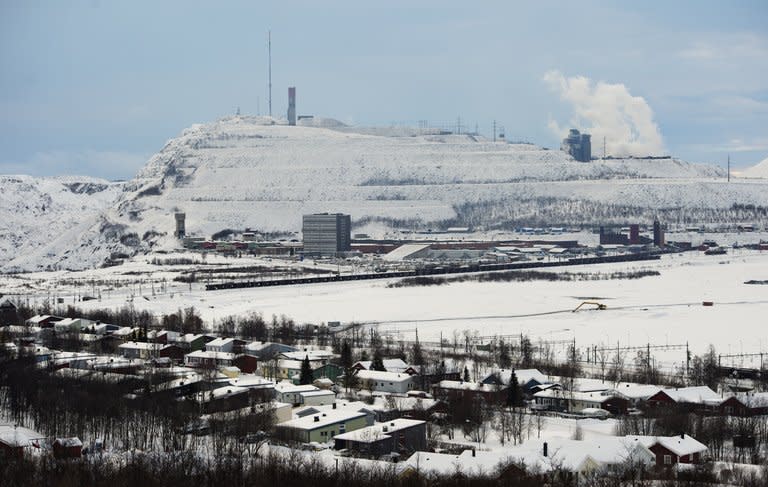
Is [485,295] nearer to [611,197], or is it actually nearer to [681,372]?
[681,372]

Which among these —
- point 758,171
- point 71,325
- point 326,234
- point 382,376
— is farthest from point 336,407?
point 758,171

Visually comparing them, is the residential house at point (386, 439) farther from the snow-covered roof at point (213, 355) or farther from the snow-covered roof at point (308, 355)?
the snow-covered roof at point (213, 355)

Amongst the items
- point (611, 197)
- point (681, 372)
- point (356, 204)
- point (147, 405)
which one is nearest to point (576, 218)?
point (611, 197)

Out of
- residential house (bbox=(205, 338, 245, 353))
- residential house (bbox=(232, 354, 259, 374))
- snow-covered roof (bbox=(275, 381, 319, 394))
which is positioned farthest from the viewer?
residential house (bbox=(205, 338, 245, 353))

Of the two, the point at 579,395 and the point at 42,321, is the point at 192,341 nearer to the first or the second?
the point at 42,321

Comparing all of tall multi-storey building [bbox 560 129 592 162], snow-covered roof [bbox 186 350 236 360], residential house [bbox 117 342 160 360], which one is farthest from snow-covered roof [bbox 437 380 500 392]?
tall multi-storey building [bbox 560 129 592 162]

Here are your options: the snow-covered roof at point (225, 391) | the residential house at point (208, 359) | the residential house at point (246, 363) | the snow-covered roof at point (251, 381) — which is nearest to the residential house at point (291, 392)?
the snow-covered roof at point (251, 381)

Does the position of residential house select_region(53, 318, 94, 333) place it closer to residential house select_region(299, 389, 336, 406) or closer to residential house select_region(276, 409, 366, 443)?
residential house select_region(299, 389, 336, 406)
